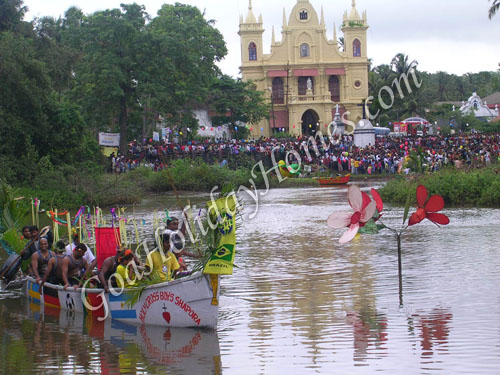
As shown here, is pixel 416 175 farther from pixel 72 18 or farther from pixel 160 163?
pixel 72 18

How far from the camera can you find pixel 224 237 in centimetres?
1168

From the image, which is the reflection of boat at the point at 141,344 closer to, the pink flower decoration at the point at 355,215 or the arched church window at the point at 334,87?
the pink flower decoration at the point at 355,215

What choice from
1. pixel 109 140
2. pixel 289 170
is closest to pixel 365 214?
pixel 289 170

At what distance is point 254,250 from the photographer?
69.3ft

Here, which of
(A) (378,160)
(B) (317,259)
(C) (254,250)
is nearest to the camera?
(B) (317,259)

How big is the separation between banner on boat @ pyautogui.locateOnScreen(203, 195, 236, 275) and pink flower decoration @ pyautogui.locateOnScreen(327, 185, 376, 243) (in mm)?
1802

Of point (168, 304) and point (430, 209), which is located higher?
point (430, 209)

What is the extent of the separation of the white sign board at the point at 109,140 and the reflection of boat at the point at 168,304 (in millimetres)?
34997

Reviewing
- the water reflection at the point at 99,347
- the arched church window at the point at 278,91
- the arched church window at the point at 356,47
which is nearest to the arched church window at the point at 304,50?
the arched church window at the point at 278,91

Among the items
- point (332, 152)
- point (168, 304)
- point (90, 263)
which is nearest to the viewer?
point (168, 304)

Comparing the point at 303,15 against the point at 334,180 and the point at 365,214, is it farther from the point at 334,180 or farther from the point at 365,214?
the point at 365,214

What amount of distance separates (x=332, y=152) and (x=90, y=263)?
39.9 metres

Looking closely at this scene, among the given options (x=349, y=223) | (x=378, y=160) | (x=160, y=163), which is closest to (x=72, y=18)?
(x=160, y=163)

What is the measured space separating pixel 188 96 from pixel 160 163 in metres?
6.47
